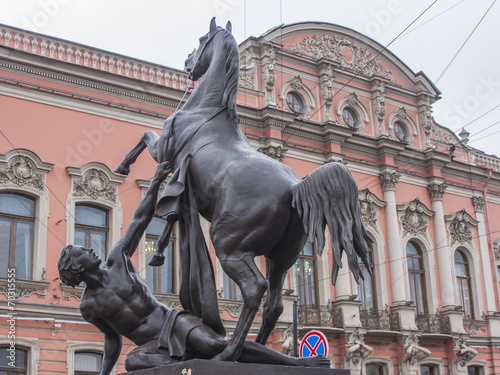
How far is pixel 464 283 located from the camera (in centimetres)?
2209

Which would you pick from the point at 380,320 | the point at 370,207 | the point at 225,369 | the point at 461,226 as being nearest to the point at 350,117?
the point at 370,207

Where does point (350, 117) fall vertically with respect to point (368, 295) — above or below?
above

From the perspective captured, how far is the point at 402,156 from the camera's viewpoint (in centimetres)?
2172

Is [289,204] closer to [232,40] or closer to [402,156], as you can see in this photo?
[232,40]

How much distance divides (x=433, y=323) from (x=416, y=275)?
1503 millimetres

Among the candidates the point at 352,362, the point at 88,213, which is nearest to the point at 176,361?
the point at 88,213

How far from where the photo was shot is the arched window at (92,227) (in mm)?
15531

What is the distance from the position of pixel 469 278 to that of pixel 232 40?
19.7m

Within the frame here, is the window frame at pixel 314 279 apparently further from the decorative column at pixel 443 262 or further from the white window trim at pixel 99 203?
the white window trim at pixel 99 203

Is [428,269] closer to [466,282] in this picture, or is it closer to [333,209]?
[466,282]

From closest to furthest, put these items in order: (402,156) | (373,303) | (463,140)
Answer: (373,303) < (402,156) < (463,140)

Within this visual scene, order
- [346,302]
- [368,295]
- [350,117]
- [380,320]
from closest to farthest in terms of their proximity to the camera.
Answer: [346,302]
[380,320]
[368,295]
[350,117]

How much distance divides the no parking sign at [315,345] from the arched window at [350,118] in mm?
11473

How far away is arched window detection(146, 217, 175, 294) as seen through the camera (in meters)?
16.0
